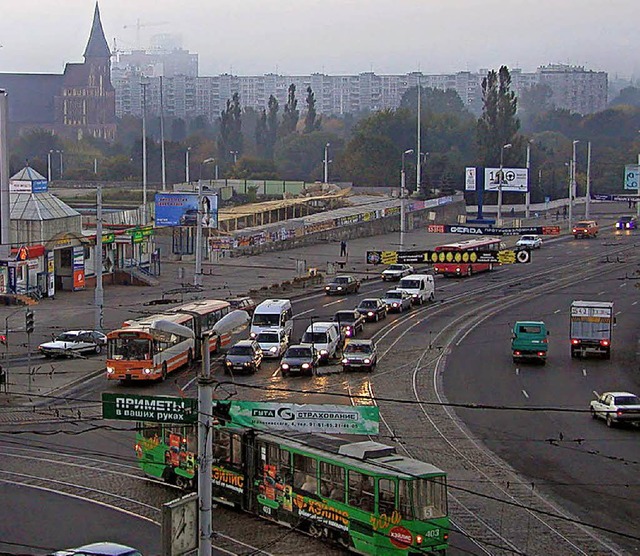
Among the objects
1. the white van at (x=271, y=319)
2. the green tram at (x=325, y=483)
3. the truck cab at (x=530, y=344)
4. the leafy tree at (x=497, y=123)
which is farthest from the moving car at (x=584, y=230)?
the green tram at (x=325, y=483)

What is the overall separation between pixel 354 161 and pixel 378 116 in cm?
1179

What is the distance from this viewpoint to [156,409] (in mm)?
15594

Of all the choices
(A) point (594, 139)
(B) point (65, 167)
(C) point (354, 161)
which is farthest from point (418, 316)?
(A) point (594, 139)

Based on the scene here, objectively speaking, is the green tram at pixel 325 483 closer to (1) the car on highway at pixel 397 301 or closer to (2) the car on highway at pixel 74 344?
(2) the car on highway at pixel 74 344

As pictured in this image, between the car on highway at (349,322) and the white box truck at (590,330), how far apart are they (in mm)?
8146

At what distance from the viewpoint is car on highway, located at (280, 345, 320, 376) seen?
3572 cm

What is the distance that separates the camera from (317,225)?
86.2 metres

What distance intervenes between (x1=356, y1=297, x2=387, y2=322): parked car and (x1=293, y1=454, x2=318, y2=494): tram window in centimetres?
2811

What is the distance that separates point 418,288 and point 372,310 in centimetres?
599

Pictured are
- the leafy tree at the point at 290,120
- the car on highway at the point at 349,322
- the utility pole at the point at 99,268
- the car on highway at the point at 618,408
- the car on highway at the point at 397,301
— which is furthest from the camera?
the leafy tree at the point at 290,120

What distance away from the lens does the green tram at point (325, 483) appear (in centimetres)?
1761

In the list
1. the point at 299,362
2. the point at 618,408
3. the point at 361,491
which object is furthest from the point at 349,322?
the point at 361,491

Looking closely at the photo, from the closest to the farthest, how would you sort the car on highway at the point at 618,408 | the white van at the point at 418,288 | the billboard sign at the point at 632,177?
the car on highway at the point at 618,408 → the white van at the point at 418,288 → the billboard sign at the point at 632,177

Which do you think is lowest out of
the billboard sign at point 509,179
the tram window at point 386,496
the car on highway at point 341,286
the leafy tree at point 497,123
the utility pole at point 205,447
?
the car on highway at point 341,286
